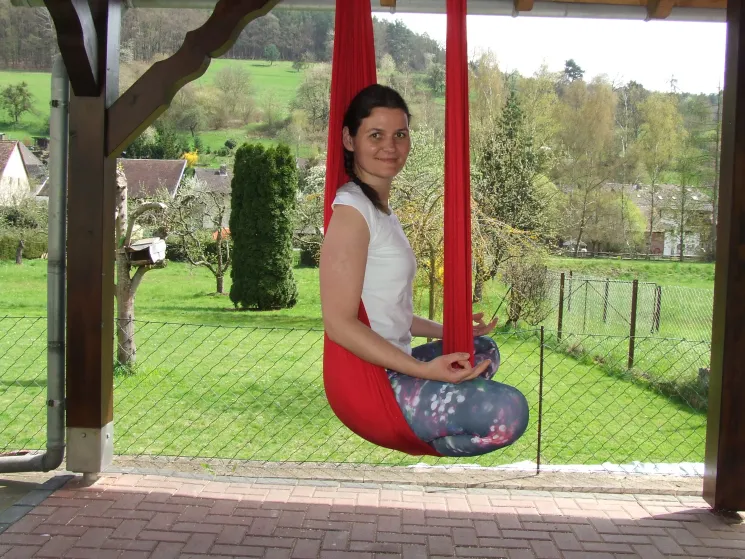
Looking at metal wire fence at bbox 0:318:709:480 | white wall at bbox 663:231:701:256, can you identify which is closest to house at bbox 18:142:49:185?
metal wire fence at bbox 0:318:709:480

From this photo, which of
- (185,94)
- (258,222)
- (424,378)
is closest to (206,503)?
(424,378)

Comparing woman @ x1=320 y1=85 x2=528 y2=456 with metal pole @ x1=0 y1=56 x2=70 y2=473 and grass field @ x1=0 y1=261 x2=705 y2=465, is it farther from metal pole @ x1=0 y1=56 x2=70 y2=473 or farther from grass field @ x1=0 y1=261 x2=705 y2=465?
grass field @ x1=0 y1=261 x2=705 y2=465

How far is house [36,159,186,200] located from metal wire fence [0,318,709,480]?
4586 mm

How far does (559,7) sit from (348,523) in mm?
1954

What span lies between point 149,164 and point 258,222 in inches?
193

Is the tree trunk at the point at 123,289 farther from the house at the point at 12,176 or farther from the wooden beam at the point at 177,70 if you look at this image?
the house at the point at 12,176

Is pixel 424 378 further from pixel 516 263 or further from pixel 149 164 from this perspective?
pixel 149 164

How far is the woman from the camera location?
129 centimetres

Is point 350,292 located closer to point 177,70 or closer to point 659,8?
point 177,70

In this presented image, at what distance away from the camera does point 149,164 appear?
14.0m

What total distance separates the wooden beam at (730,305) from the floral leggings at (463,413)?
1.44 m

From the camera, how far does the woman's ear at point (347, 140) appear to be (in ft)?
4.84

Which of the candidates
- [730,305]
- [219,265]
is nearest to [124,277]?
[730,305]

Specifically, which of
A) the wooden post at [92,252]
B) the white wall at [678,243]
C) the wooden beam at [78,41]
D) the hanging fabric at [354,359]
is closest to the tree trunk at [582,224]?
the white wall at [678,243]
